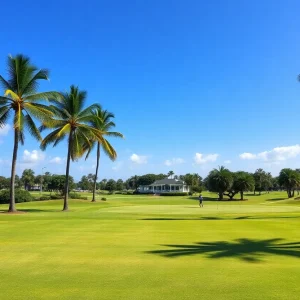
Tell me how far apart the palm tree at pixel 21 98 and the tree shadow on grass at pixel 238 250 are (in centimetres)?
2470

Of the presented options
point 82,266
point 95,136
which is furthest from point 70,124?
point 82,266

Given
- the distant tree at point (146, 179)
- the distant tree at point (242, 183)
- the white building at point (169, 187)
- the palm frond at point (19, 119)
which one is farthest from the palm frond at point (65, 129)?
the distant tree at point (146, 179)

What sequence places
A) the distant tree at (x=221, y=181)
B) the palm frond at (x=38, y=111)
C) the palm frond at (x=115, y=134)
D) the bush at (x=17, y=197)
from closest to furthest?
the palm frond at (x=38, y=111) → the bush at (x=17, y=197) → the palm frond at (x=115, y=134) → the distant tree at (x=221, y=181)

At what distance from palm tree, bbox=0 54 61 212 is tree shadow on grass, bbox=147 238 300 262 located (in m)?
24.7

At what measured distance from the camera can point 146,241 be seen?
14.3 meters

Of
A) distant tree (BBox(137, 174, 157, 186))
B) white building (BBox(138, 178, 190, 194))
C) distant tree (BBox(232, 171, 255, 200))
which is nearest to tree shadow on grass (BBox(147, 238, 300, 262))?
distant tree (BBox(232, 171, 255, 200))

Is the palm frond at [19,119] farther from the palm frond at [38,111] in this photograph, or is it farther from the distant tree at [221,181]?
the distant tree at [221,181]

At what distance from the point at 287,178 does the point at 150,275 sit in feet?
322

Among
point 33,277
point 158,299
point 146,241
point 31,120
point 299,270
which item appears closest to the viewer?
point 158,299

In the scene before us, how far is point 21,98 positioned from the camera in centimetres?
3412

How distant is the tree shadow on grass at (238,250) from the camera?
11.3m

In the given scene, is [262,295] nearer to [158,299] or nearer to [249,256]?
[158,299]

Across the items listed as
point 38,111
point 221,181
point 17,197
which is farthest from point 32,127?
point 221,181

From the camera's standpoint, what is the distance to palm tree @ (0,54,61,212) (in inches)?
1323
